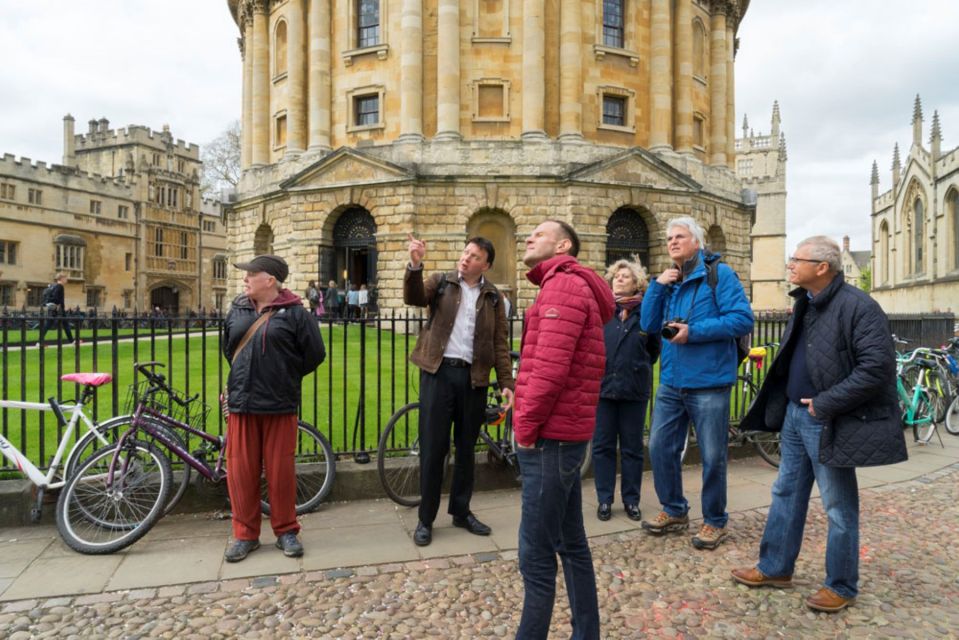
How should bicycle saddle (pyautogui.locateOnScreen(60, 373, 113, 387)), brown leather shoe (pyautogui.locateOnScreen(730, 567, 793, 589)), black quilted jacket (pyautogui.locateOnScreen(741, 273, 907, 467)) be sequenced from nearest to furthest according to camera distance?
black quilted jacket (pyautogui.locateOnScreen(741, 273, 907, 467))
brown leather shoe (pyautogui.locateOnScreen(730, 567, 793, 589))
bicycle saddle (pyautogui.locateOnScreen(60, 373, 113, 387))

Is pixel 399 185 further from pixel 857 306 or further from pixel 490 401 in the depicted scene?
pixel 857 306

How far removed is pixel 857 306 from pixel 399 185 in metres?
21.4

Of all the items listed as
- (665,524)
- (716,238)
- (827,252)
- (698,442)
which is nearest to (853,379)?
(827,252)

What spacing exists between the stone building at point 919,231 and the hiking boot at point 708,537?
49502 millimetres

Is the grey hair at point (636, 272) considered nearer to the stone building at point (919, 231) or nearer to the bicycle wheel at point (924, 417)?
the bicycle wheel at point (924, 417)

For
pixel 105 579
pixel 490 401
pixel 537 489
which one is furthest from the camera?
pixel 490 401

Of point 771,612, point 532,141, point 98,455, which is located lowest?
point 771,612

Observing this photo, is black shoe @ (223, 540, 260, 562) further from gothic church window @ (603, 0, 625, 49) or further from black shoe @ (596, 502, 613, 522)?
gothic church window @ (603, 0, 625, 49)

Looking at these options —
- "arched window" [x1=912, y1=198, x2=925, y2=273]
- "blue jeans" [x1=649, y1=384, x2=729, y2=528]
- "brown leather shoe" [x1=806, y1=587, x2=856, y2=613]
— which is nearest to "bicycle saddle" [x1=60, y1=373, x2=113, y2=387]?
"blue jeans" [x1=649, y1=384, x2=729, y2=528]

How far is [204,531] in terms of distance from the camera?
496cm

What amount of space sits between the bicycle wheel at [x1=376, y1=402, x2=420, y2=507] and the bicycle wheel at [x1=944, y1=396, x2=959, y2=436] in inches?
327

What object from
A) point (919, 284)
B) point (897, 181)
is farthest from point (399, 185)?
point (897, 181)

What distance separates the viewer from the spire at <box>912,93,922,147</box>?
180 feet

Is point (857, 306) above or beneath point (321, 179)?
beneath
